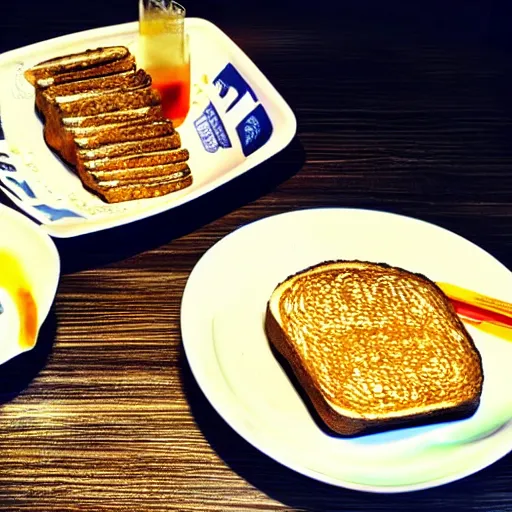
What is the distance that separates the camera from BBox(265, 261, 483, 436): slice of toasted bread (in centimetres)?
108

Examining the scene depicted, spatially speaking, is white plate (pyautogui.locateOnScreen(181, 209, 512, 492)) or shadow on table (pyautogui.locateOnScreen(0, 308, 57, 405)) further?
shadow on table (pyautogui.locateOnScreen(0, 308, 57, 405))

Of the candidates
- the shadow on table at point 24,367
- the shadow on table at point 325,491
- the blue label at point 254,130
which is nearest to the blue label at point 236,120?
the blue label at point 254,130

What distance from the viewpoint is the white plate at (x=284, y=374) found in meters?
1.02

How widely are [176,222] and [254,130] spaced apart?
0.31 meters

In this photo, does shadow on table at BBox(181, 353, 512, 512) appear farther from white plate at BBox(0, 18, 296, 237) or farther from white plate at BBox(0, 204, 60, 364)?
white plate at BBox(0, 18, 296, 237)

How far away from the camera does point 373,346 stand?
114 cm

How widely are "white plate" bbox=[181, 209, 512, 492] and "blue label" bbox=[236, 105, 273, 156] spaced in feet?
0.99

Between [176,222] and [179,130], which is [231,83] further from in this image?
[176,222]

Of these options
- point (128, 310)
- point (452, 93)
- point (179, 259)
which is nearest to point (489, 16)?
point (452, 93)

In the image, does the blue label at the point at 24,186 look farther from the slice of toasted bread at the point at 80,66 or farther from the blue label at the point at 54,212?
the slice of toasted bread at the point at 80,66

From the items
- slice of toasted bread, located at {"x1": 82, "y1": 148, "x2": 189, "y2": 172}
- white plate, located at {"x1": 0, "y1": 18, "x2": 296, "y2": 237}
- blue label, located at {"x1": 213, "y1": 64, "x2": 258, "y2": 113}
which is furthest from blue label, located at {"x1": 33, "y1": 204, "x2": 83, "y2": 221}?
blue label, located at {"x1": 213, "y1": 64, "x2": 258, "y2": 113}

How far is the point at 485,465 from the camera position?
1.01 m

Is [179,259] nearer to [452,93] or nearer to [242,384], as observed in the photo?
[242,384]

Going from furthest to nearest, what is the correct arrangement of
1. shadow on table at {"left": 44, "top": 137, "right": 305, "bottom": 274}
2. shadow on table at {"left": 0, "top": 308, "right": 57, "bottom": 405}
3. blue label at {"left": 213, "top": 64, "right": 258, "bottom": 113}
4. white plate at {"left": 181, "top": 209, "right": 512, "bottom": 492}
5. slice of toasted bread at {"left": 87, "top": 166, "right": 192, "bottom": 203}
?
1. blue label at {"left": 213, "top": 64, "right": 258, "bottom": 113}
2. slice of toasted bread at {"left": 87, "top": 166, "right": 192, "bottom": 203}
3. shadow on table at {"left": 44, "top": 137, "right": 305, "bottom": 274}
4. shadow on table at {"left": 0, "top": 308, "right": 57, "bottom": 405}
5. white plate at {"left": 181, "top": 209, "right": 512, "bottom": 492}
